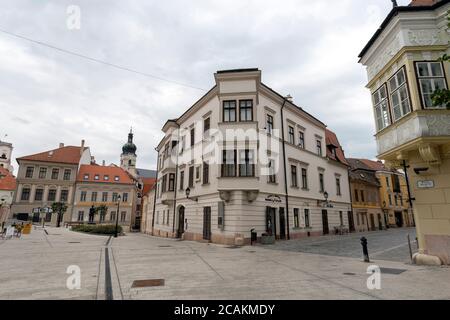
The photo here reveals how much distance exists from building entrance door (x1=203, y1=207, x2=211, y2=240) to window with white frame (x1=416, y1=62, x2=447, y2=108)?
1518 centimetres

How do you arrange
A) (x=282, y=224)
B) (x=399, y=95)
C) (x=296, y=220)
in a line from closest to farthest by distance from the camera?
(x=399, y=95) → (x=282, y=224) → (x=296, y=220)

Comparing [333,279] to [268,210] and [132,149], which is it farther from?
[132,149]

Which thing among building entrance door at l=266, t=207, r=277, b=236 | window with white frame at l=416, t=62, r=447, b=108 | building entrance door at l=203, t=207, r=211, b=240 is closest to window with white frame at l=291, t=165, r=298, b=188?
building entrance door at l=266, t=207, r=277, b=236

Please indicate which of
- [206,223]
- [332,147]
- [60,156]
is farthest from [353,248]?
[60,156]

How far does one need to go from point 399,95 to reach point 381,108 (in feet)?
4.27

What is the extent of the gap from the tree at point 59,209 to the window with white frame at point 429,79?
57332mm

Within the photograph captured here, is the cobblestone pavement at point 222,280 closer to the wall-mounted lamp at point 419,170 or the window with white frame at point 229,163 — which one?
the wall-mounted lamp at point 419,170

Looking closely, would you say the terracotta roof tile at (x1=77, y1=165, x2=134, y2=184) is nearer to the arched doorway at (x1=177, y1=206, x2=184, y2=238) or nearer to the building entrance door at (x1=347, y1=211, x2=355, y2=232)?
the arched doorway at (x1=177, y1=206, x2=184, y2=238)

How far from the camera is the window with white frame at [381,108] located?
10.9 m

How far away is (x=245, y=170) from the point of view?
17938 millimetres

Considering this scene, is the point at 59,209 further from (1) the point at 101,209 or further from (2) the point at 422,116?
(2) the point at 422,116

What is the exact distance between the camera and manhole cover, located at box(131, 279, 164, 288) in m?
6.54

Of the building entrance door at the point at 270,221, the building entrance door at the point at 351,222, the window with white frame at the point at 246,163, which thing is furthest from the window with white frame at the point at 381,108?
the building entrance door at the point at 351,222
